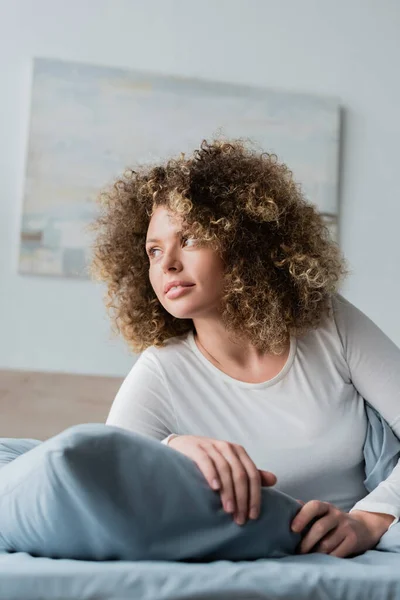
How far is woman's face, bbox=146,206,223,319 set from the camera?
1440 millimetres

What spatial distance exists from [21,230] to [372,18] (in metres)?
1.80

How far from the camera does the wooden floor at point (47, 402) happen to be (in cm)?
279

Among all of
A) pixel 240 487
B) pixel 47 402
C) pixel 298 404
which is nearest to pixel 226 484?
pixel 240 487

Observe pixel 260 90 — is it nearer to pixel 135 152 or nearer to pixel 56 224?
pixel 135 152

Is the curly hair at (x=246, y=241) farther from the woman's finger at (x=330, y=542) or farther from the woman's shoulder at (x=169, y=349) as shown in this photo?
the woman's finger at (x=330, y=542)

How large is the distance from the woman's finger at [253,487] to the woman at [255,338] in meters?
0.36

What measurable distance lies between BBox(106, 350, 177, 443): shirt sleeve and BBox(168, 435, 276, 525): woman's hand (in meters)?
0.44

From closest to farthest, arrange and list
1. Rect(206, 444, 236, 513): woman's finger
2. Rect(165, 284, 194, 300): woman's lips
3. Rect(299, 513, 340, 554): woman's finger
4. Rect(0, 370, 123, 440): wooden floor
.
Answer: Rect(206, 444, 236, 513): woman's finger < Rect(299, 513, 340, 554): woman's finger < Rect(165, 284, 194, 300): woman's lips < Rect(0, 370, 123, 440): wooden floor

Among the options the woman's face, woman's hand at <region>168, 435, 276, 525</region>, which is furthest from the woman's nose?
woman's hand at <region>168, 435, 276, 525</region>

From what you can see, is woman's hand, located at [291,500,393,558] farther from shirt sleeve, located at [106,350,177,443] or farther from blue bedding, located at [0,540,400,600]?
shirt sleeve, located at [106,350,177,443]

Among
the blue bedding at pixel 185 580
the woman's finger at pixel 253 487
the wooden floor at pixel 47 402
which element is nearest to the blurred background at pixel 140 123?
the wooden floor at pixel 47 402

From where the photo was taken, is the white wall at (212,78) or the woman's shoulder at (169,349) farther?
the white wall at (212,78)

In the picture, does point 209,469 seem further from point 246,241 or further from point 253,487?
point 246,241

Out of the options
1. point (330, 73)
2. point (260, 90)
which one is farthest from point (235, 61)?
point (330, 73)
